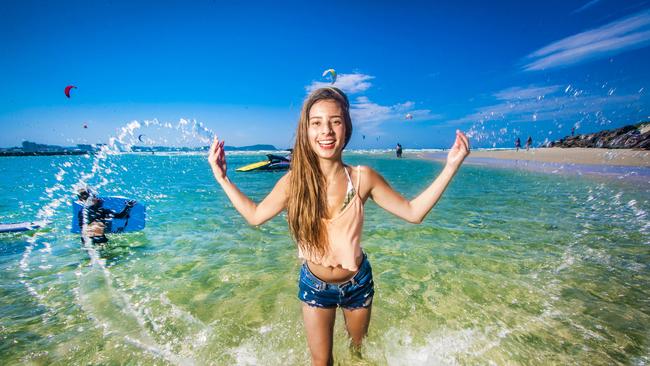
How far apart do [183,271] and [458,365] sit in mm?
4856

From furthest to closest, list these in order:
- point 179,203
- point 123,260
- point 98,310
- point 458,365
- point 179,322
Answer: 1. point 179,203
2. point 123,260
3. point 98,310
4. point 179,322
5. point 458,365

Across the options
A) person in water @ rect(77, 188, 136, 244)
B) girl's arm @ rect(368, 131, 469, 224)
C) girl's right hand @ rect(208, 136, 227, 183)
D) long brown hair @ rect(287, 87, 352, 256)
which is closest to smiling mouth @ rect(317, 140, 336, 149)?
long brown hair @ rect(287, 87, 352, 256)

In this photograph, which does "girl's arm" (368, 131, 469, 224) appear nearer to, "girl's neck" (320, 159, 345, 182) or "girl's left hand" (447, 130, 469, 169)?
"girl's left hand" (447, 130, 469, 169)

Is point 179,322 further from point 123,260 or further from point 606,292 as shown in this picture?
point 606,292

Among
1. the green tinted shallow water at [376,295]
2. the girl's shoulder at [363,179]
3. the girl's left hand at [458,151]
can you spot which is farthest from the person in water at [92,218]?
the girl's left hand at [458,151]

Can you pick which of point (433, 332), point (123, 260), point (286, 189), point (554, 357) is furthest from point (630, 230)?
point (123, 260)

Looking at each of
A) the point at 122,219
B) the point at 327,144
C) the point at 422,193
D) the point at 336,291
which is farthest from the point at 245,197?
the point at 122,219

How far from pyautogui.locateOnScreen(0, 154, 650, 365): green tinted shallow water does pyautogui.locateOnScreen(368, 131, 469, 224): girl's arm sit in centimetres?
175

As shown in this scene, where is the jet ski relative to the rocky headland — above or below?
below

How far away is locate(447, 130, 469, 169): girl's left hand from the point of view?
221 cm

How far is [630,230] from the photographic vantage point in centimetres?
746

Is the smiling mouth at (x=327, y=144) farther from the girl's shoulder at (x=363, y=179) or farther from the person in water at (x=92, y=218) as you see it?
the person in water at (x=92, y=218)

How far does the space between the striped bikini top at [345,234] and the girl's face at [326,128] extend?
35 cm

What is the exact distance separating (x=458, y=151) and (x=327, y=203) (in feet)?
3.53
